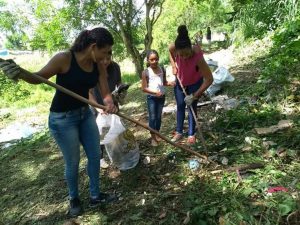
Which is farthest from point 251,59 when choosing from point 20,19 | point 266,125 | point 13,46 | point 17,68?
point 13,46

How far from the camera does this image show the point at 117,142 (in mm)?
4035

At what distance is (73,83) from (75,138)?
0.50 meters

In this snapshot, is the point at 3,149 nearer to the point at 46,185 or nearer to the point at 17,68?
the point at 46,185

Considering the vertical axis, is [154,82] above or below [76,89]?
below

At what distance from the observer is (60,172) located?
16.2ft

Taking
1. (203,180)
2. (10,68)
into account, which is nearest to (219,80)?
(203,180)

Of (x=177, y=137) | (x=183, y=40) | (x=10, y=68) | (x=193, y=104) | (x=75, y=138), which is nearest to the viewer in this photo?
(x=10, y=68)

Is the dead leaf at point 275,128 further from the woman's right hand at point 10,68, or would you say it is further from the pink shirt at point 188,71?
the woman's right hand at point 10,68

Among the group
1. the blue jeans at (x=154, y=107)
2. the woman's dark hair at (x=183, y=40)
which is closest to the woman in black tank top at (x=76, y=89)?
the woman's dark hair at (x=183, y=40)

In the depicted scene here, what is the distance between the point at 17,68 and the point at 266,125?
9.64ft

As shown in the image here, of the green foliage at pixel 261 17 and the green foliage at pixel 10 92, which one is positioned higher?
the green foliage at pixel 261 17

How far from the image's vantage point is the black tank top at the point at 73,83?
2.94 meters

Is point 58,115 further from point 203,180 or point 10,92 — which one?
point 10,92

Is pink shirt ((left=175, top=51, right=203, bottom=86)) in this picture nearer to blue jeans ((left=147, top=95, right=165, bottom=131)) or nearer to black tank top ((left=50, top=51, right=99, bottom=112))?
blue jeans ((left=147, top=95, right=165, bottom=131))
